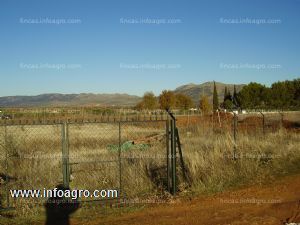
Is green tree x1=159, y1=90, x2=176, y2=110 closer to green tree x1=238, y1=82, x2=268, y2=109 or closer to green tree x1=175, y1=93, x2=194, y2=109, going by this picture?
green tree x1=175, y1=93, x2=194, y2=109

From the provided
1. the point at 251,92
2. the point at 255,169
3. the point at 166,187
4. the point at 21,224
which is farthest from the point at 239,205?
the point at 251,92

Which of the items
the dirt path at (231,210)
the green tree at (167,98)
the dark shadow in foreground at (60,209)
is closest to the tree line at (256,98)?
the green tree at (167,98)

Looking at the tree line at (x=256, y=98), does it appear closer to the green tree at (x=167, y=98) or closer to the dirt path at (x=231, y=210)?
the green tree at (x=167, y=98)

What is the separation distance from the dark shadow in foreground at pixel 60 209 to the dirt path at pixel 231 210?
18.5 inches

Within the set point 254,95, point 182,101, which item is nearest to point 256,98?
point 254,95

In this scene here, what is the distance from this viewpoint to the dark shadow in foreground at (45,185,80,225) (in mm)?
8633

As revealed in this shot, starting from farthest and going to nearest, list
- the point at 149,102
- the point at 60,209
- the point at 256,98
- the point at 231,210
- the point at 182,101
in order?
1. the point at 182,101
2. the point at 149,102
3. the point at 256,98
4. the point at 60,209
5. the point at 231,210

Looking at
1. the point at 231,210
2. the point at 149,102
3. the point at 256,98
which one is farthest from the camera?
the point at 149,102

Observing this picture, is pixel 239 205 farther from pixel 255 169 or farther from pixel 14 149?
pixel 14 149

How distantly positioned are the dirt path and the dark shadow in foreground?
469 millimetres

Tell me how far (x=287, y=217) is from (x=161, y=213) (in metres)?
2.71

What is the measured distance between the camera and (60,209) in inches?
370

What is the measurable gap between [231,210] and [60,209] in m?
4.12

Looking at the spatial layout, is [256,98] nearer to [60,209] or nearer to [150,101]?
[150,101]
